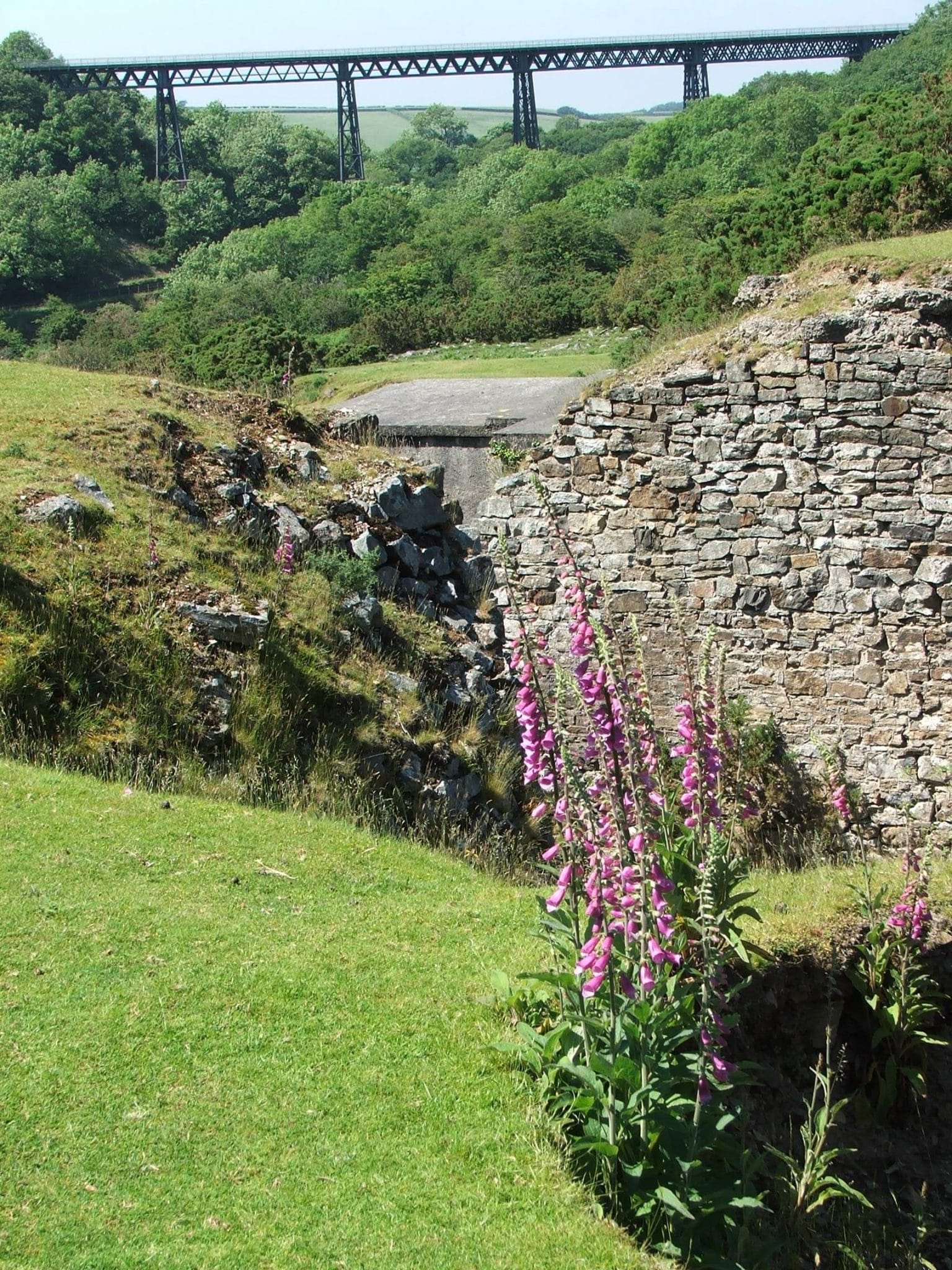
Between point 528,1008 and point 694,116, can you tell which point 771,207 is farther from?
point 694,116

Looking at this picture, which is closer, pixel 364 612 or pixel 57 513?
pixel 57 513

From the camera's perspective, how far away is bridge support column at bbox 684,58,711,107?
252ft

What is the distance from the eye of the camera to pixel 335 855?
716cm

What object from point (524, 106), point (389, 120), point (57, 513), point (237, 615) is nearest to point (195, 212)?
point (524, 106)

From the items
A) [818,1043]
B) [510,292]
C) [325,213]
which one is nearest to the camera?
[818,1043]

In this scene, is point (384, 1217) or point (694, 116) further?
point (694, 116)

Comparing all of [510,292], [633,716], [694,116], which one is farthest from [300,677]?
[694,116]

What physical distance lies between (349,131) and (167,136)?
34.4ft

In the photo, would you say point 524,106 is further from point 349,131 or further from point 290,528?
point 290,528

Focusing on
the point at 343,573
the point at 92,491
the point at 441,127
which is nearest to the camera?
the point at 92,491

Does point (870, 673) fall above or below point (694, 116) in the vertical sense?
below

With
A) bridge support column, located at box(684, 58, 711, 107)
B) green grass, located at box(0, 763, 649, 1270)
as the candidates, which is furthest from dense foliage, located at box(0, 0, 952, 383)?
green grass, located at box(0, 763, 649, 1270)

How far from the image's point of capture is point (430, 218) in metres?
52.7

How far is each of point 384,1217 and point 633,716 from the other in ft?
6.25
